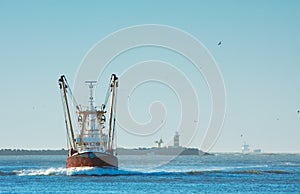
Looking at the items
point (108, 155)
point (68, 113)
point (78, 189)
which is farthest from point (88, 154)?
point (78, 189)

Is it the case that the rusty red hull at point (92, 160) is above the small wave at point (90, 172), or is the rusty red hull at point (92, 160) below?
above

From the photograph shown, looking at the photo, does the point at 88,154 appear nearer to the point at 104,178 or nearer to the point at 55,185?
the point at 104,178

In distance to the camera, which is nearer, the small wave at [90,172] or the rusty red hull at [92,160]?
the small wave at [90,172]

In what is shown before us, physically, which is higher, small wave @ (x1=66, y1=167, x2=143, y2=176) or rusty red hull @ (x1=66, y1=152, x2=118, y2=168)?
rusty red hull @ (x1=66, y1=152, x2=118, y2=168)

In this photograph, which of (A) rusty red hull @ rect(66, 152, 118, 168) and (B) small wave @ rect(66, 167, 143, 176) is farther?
(A) rusty red hull @ rect(66, 152, 118, 168)

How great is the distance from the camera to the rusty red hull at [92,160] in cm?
13888

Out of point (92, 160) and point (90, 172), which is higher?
point (92, 160)

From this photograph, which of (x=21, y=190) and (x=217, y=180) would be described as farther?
(x=217, y=180)

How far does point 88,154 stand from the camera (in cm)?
13862

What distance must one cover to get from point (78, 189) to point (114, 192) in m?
7.48

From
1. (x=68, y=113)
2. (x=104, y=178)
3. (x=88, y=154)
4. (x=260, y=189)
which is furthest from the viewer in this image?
(x=68, y=113)

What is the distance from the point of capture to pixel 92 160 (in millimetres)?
139125

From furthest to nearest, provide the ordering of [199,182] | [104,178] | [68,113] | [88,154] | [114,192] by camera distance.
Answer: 1. [68,113]
2. [88,154]
3. [104,178]
4. [199,182]
5. [114,192]

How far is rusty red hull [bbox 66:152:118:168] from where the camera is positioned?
13888 cm
